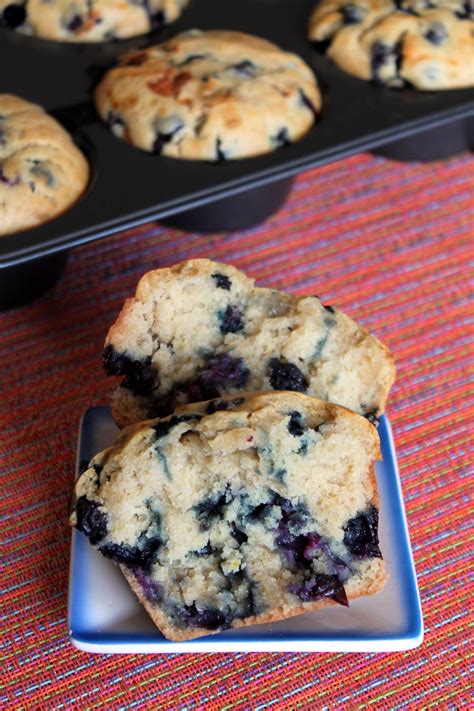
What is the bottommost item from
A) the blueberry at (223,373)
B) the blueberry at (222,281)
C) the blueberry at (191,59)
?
the blueberry at (223,373)

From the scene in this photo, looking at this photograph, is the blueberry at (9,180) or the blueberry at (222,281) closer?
the blueberry at (222,281)

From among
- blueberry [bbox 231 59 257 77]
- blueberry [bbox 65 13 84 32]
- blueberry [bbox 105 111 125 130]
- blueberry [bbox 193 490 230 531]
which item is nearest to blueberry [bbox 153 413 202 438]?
blueberry [bbox 193 490 230 531]

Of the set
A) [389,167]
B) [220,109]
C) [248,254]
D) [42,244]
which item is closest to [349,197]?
[389,167]

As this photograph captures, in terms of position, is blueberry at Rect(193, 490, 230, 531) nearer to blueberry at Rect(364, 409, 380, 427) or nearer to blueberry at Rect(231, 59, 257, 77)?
blueberry at Rect(364, 409, 380, 427)

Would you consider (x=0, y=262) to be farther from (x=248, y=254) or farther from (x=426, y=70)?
(x=426, y=70)

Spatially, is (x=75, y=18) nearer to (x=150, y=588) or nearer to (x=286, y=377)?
(x=286, y=377)

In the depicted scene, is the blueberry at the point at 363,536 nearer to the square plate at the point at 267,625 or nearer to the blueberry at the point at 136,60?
the square plate at the point at 267,625

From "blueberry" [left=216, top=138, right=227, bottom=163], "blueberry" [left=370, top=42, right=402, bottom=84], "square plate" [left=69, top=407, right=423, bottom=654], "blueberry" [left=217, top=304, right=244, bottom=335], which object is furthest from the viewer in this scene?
"blueberry" [left=370, top=42, right=402, bottom=84]

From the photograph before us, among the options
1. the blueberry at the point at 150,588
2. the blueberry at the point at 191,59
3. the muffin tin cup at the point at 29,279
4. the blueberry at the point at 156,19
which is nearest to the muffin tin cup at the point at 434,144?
the blueberry at the point at 191,59
